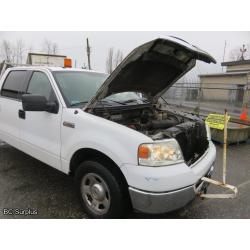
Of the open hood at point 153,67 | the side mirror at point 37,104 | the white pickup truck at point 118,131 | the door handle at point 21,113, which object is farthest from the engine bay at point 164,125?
the door handle at point 21,113

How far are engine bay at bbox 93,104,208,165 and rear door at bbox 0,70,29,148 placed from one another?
1.71 m

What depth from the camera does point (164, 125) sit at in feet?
11.8

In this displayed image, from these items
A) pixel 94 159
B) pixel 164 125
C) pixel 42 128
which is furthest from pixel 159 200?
pixel 42 128

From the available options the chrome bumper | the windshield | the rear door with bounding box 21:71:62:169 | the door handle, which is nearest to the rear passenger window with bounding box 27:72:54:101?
the rear door with bounding box 21:71:62:169

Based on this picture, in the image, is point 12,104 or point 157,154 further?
point 12,104

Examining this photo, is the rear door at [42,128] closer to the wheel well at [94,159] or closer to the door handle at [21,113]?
the door handle at [21,113]

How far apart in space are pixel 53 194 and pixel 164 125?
1928 mm

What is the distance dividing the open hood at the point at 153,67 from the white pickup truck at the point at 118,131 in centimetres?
1

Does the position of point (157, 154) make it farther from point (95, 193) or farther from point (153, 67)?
point (153, 67)

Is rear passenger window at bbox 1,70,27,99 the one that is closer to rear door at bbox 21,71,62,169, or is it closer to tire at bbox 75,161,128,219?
rear door at bbox 21,71,62,169

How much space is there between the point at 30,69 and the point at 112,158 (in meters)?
2.44

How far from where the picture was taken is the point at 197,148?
347 cm

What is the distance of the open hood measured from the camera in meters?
2.90

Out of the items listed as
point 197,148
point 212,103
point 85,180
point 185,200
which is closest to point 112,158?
point 85,180
